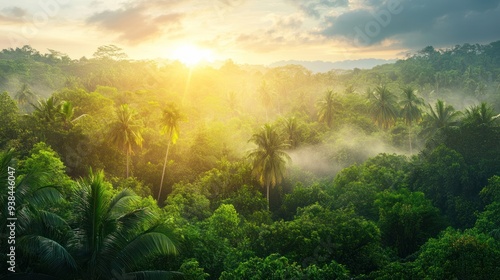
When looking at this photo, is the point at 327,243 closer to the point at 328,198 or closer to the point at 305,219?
the point at 305,219

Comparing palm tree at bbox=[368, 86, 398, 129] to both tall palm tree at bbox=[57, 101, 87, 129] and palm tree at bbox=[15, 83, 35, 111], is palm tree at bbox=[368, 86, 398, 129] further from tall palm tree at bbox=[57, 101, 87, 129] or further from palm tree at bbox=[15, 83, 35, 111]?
palm tree at bbox=[15, 83, 35, 111]

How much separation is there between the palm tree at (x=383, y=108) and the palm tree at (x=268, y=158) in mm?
32378

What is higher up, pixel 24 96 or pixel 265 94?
pixel 24 96

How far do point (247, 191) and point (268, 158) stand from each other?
14.3ft

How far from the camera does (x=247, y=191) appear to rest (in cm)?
4288

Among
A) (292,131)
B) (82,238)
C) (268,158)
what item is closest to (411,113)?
(292,131)

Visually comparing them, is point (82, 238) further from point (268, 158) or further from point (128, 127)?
point (128, 127)

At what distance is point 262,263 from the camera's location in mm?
19422

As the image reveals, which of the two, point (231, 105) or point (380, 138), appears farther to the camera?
point (231, 105)

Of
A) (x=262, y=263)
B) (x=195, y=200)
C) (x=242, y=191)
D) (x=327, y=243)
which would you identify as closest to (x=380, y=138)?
(x=242, y=191)

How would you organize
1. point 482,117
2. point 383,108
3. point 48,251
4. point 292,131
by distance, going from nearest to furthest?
point 48,251 → point 482,117 → point 292,131 → point 383,108

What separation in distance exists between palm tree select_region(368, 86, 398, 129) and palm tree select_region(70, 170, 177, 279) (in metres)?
62.0

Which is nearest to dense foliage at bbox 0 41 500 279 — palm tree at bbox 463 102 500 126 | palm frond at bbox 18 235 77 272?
palm frond at bbox 18 235 77 272

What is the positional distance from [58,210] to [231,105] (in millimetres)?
65907
